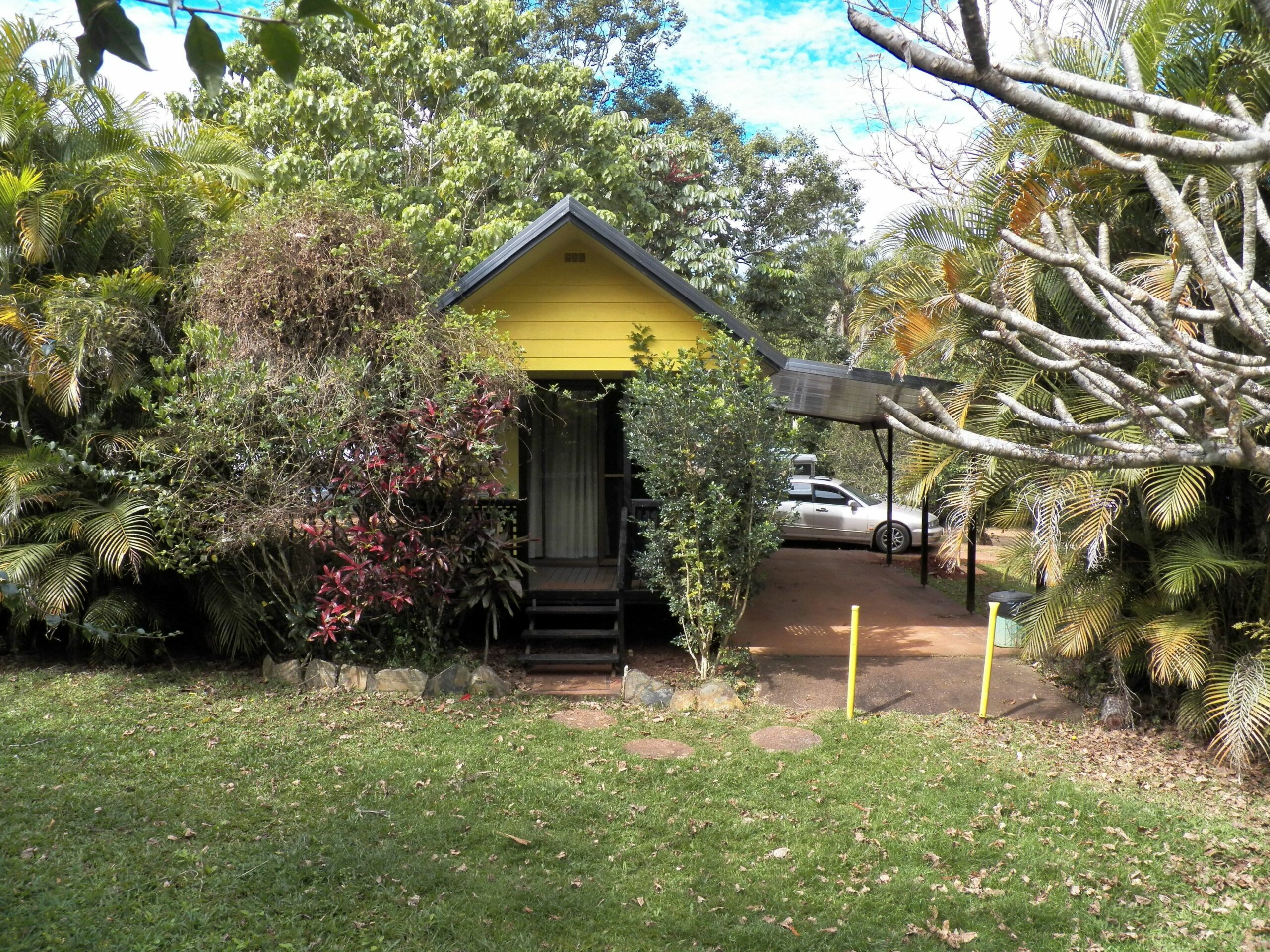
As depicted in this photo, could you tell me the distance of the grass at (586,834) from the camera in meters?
4.86

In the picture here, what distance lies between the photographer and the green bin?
10734 mm

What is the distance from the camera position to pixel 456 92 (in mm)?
18859

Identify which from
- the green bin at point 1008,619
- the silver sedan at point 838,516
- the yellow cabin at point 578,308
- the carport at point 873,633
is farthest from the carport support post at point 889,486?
the yellow cabin at point 578,308

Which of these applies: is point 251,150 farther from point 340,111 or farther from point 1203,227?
point 1203,227

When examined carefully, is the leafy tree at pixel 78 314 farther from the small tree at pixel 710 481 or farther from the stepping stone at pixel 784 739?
the stepping stone at pixel 784 739

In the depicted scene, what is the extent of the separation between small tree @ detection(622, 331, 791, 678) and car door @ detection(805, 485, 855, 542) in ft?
36.2

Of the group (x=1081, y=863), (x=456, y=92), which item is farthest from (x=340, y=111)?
(x=1081, y=863)

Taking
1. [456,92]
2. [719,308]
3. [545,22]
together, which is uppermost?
[545,22]

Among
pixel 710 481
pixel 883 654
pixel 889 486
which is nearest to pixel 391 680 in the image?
pixel 710 481

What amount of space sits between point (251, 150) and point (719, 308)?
19.8ft

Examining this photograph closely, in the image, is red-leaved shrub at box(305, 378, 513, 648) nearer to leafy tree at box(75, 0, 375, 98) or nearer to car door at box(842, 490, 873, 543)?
leafy tree at box(75, 0, 375, 98)

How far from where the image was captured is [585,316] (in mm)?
10617

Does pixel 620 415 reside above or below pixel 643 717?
above

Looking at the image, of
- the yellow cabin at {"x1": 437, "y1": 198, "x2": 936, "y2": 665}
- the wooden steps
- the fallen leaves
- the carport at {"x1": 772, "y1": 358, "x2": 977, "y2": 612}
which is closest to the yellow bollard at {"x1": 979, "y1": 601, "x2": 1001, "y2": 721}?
the carport at {"x1": 772, "y1": 358, "x2": 977, "y2": 612}
